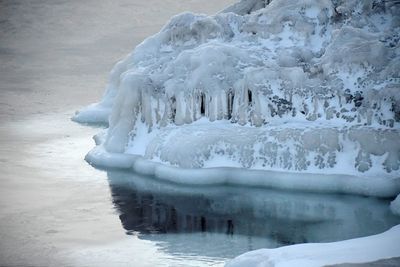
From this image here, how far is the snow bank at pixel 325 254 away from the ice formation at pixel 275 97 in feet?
14.0

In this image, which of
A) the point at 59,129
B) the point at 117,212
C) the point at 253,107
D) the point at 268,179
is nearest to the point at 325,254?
the point at 117,212

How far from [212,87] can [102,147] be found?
10.5 feet

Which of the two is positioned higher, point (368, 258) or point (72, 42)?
point (72, 42)

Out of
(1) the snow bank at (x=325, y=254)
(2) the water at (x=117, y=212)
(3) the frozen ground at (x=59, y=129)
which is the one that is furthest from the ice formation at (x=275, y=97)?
(1) the snow bank at (x=325, y=254)

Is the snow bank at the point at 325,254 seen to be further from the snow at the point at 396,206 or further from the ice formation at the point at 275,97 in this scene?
the ice formation at the point at 275,97

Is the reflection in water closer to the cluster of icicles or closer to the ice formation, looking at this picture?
the ice formation

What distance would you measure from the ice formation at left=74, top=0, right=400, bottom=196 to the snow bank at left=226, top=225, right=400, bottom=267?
4265 millimetres

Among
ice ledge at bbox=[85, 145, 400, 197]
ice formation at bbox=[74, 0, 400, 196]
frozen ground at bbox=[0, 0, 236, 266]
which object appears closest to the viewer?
frozen ground at bbox=[0, 0, 236, 266]

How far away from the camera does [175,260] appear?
1488 cm

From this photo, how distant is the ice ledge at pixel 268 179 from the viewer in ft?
60.5

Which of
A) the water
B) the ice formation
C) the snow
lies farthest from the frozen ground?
the snow

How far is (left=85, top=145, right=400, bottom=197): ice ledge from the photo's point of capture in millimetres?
18438

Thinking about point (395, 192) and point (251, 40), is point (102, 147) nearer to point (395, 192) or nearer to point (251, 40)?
point (251, 40)

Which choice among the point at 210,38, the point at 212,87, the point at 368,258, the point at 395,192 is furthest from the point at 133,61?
the point at 368,258
